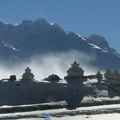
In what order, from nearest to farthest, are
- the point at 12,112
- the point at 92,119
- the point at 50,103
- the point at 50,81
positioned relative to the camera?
the point at 92,119
the point at 12,112
the point at 50,103
the point at 50,81

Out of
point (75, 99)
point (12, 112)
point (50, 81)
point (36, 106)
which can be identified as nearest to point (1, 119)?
point (12, 112)

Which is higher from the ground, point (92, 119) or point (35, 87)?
point (35, 87)

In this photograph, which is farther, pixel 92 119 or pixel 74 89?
pixel 74 89

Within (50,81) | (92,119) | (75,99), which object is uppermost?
(50,81)

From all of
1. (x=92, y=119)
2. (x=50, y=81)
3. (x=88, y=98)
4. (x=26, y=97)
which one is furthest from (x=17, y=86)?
(x=92, y=119)

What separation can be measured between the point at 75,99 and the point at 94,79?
1567 centimetres

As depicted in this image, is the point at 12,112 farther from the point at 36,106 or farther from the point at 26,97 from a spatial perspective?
the point at 26,97

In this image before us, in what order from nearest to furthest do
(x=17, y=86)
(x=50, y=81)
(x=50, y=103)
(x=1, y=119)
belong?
(x=1, y=119), (x=50, y=103), (x=17, y=86), (x=50, y=81)

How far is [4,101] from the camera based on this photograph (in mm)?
78562

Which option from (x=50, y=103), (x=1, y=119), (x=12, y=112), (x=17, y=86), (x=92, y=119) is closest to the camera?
(x=92, y=119)

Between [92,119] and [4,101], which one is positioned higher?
[4,101]

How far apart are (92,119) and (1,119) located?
16874 mm

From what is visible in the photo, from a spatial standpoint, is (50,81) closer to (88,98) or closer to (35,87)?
(35,87)

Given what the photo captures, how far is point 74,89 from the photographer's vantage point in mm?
82812
